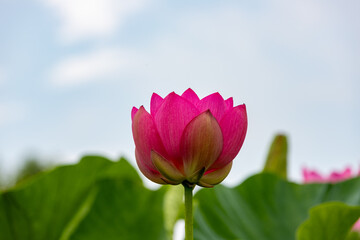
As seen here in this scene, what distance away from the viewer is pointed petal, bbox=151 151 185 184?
0.30m

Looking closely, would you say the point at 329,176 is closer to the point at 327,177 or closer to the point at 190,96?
the point at 327,177

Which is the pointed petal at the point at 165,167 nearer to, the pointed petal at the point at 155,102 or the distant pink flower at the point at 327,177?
the pointed petal at the point at 155,102

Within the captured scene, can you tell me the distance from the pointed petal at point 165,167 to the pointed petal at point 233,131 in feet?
0.10

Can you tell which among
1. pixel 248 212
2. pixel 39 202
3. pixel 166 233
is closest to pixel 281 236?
pixel 248 212

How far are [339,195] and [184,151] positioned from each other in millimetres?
711

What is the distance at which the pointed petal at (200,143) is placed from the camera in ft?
0.98

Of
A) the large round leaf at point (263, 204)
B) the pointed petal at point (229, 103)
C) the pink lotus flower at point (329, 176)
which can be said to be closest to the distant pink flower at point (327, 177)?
the pink lotus flower at point (329, 176)

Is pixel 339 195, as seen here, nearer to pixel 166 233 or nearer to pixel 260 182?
pixel 260 182

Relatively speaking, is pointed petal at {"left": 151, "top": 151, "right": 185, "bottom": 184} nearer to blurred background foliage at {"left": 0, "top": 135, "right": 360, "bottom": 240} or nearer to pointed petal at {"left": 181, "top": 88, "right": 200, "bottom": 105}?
pointed petal at {"left": 181, "top": 88, "right": 200, "bottom": 105}

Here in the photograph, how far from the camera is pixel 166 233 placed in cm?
64

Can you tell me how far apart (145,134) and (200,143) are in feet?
0.13

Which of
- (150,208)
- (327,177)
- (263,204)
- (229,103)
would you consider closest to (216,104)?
(229,103)

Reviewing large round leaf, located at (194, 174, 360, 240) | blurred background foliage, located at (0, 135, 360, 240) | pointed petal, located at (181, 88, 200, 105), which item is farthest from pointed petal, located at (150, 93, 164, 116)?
large round leaf, located at (194, 174, 360, 240)

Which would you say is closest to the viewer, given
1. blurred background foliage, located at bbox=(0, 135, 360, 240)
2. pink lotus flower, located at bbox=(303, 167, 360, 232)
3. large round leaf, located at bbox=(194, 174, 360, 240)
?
blurred background foliage, located at bbox=(0, 135, 360, 240)
